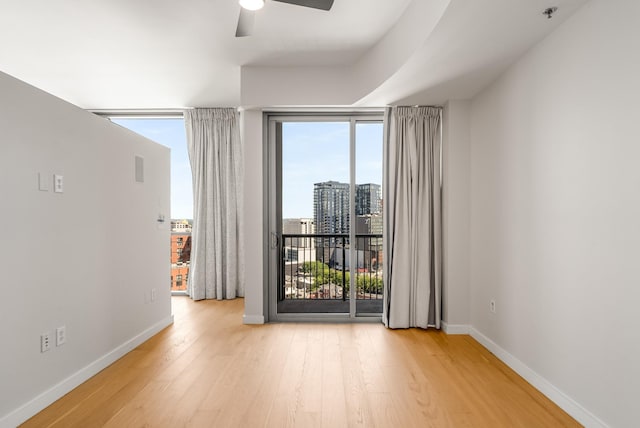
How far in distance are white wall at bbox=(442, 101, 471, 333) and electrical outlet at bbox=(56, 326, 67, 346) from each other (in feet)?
11.0

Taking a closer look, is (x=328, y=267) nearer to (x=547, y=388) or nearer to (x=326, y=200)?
(x=326, y=200)

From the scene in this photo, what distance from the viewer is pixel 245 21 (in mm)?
2277

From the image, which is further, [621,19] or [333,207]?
[333,207]

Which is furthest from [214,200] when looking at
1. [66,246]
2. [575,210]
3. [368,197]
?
[575,210]

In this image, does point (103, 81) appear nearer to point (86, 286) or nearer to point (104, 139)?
point (104, 139)

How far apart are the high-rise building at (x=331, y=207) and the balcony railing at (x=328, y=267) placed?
12 centimetres

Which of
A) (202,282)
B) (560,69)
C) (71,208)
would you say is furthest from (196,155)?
(560,69)

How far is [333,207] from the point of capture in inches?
163

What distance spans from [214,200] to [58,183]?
2633 millimetres

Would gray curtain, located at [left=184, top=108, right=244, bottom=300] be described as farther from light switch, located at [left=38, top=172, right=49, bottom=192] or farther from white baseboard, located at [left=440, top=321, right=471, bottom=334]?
white baseboard, located at [left=440, top=321, right=471, bottom=334]

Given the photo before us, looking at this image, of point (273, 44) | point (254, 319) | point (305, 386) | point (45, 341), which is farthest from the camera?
point (254, 319)

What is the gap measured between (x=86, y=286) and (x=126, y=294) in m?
0.52

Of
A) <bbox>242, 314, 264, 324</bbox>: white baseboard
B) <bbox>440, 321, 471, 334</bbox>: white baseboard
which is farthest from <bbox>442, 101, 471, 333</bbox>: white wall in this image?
<bbox>242, 314, 264, 324</bbox>: white baseboard

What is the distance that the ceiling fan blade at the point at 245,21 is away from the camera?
2197 mm
